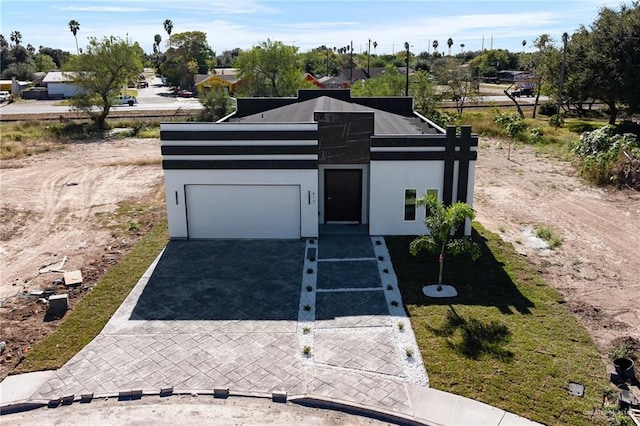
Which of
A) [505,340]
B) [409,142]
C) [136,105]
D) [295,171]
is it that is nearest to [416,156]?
[409,142]

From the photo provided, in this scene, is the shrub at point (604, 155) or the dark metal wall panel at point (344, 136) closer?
the dark metal wall panel at point (344, 136)

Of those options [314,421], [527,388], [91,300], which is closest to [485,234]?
[527,388]

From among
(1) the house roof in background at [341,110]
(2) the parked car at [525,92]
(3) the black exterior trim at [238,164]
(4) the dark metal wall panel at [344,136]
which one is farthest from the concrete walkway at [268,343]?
(2) the parked car at [525,92]

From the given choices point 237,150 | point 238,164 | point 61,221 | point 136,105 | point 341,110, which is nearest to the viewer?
point 237,150

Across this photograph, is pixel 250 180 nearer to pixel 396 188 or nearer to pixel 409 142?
pixel 396 188

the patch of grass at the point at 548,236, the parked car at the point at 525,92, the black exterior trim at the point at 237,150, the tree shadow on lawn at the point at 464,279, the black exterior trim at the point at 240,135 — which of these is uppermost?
the parked car at the point at 525,92

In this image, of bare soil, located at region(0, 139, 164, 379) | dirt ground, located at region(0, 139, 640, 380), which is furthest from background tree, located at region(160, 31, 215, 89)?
dirt ground, located at region(0, 139, 640, 380)

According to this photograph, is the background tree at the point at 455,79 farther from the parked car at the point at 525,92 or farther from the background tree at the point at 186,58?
the background tree at the point at 186,58
